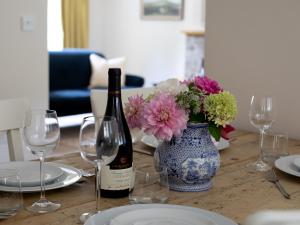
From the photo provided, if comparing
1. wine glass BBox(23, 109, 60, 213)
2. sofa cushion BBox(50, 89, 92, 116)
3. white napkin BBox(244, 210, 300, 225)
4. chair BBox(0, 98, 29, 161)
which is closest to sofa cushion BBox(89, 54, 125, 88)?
sofa cushion BBox(50, 89, 92, 116)

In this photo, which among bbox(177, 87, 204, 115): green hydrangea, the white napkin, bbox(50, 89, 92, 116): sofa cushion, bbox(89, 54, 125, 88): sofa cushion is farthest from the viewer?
bbox(89, 54, 125, 88): sofa cushion

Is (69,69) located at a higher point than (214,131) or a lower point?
Result: lower

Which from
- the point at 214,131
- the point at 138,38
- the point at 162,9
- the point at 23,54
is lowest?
the point at 214,131

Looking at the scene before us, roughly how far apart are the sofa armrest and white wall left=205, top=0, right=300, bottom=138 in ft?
11.7

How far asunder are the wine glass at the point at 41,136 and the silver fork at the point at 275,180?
1.95ft

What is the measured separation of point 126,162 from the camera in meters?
1.27

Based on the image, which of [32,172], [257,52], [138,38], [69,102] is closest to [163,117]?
[32,172]

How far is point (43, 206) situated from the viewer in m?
1.19

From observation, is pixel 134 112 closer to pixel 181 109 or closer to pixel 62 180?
pixel 181 109

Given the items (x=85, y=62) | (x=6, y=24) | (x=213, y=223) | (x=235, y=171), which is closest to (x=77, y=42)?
(x=85, y=62)

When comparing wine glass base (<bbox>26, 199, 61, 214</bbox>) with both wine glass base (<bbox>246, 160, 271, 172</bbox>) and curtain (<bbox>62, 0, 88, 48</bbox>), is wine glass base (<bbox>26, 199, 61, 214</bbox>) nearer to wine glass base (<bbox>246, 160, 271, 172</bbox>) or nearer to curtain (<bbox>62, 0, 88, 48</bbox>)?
wine glass base (<bbox>246, 160, 271, 172</bbox>)

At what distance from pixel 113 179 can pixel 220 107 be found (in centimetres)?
32

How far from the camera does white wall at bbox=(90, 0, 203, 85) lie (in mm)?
6340

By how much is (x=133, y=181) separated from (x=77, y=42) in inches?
222
